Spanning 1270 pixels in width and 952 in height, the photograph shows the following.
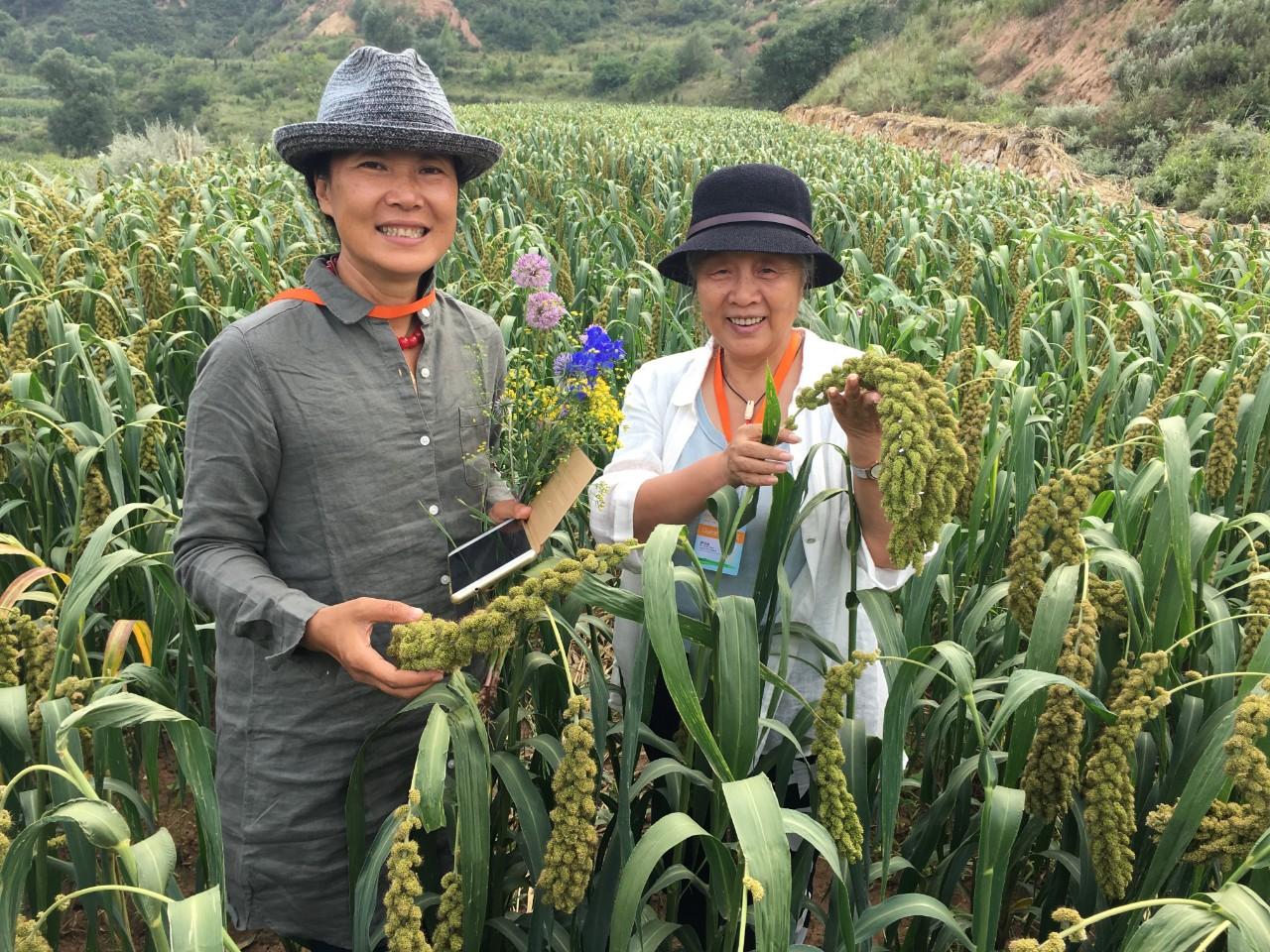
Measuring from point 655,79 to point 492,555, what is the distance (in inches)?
2233

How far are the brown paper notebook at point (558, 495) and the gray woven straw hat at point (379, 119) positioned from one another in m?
0.54

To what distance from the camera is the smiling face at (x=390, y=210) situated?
1381 millimetres

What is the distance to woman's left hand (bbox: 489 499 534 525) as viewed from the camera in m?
1.40

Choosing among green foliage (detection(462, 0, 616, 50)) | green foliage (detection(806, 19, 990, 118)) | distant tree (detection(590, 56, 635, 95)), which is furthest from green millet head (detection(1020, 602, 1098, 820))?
green foliage (detection(462, 0, 616, 50))

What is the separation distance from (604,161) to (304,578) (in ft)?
28.5

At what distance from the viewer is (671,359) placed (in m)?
1.83

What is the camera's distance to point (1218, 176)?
1238 centimetres

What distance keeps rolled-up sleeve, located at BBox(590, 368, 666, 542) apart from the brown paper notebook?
0.13 metres

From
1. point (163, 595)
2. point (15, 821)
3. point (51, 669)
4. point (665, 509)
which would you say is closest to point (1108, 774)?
point (665, 509)

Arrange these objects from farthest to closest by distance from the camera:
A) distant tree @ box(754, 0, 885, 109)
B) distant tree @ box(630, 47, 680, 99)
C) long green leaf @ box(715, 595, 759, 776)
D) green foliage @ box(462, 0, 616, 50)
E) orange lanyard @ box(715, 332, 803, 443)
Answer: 1. green foliage @ box(462, 0, 616, 50)
2. distant tree @ box(630, 47, 680, 99)
3. distant tree @ box(754, 0, 885, 109)
4. orange lanyard @ box(715, 332, 803, 443)
5. long green leaf @ box(715, 595, 759, 776)

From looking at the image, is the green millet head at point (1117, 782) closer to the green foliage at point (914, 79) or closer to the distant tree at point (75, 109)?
the green foliage at point (914, 79)

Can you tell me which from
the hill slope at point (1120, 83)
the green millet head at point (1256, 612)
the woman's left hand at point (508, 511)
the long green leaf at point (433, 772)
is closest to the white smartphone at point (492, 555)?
the woman's left hand at point (508, 511)

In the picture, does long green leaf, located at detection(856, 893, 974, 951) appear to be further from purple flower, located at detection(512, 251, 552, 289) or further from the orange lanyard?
purple flower, located at detection(512, 251, 552, 289)

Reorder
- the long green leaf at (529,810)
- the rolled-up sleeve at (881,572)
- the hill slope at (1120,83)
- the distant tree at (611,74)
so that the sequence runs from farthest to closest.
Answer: the distant tree at (611,74)
the hill slope at (1120,83)
the rolled-up sleeve at (881,572)
the long green leaf at (529,810)
